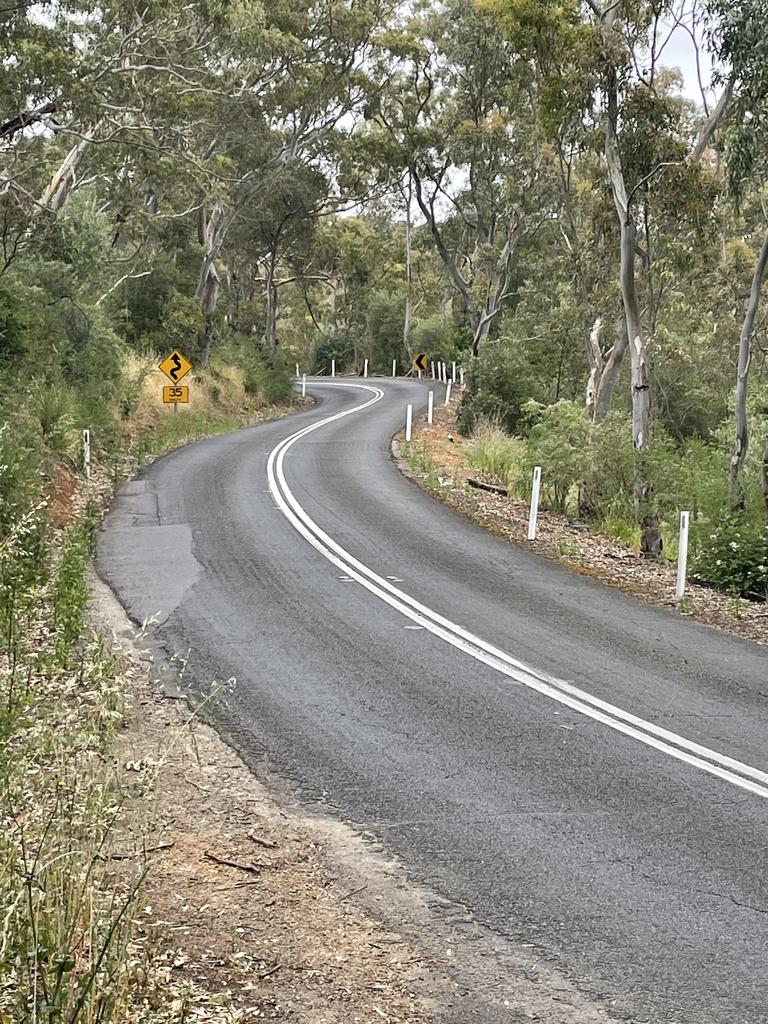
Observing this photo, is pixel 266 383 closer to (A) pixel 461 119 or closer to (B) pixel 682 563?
(A) pixel 461 119

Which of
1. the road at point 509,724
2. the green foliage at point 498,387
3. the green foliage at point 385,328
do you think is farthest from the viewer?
the green foliage at point 385,328

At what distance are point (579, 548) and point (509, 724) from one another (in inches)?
317

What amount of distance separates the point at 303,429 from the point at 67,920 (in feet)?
90.5

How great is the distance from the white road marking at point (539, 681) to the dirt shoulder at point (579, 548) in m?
2.96

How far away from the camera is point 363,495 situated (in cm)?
1881

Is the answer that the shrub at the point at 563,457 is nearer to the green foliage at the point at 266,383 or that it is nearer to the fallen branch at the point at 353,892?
the fallen branch at the point at 353,892

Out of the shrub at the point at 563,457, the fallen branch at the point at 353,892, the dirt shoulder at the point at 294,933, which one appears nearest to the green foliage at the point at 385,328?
the shrub at the point at 563,457

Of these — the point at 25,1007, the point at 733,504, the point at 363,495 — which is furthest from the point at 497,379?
the point at 25,1007

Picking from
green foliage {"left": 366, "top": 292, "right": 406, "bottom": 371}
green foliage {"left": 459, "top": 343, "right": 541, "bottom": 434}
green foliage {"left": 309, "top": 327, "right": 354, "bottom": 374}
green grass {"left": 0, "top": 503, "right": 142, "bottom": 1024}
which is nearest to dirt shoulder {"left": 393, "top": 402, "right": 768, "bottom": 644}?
green foliage {"left": 459, "top": 343, "right": 541, "bottom": 434}

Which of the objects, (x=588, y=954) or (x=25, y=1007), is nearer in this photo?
(x=25, y=1007)

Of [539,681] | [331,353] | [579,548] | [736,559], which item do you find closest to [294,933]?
[539,681]

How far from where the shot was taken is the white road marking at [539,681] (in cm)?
679

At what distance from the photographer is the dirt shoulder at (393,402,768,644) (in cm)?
1187

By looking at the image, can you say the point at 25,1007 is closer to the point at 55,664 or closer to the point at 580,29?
the point at 55,664
